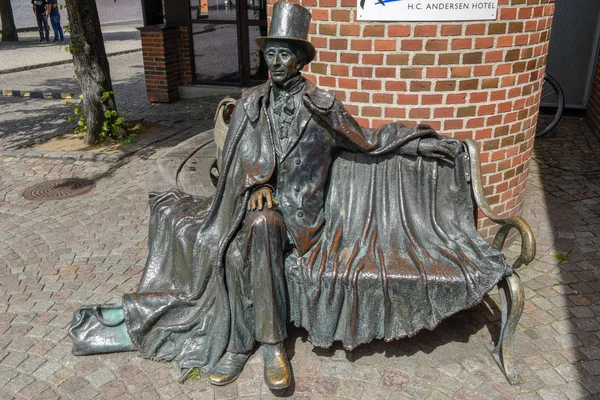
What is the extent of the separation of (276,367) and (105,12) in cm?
3235

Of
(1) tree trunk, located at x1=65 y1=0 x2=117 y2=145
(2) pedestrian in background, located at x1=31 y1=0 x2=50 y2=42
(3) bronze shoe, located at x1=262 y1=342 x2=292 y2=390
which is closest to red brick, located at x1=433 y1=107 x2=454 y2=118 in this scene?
(3) bronze shoe, located at x1=262 y1=342 x2=292 y2=390

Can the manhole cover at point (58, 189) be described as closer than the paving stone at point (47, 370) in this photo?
No

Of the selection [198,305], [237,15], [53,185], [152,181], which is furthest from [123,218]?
[237,15]

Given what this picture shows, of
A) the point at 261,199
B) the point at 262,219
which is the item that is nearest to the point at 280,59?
the point at 261,199

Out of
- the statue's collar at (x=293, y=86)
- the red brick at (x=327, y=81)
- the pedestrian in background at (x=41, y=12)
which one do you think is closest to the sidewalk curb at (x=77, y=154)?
the red brick at (x=327, y=81)

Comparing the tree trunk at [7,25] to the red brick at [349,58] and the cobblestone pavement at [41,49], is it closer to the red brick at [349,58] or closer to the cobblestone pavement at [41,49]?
the cobblestone pavement at [41,49]

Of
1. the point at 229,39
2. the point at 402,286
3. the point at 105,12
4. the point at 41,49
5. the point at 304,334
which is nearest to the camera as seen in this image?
the point at 402,286

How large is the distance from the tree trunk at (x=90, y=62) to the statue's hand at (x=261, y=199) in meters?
5.43

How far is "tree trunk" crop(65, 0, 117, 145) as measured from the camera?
7738 millimetres

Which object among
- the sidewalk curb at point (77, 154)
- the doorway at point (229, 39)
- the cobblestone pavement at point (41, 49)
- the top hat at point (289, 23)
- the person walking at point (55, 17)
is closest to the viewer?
the top hat at point (289, 23)

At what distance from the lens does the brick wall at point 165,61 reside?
33.6 feet

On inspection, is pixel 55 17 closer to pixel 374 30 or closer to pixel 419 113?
pixel 374 30

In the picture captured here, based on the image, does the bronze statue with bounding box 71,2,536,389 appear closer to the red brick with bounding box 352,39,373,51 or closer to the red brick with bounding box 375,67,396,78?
the red brick with bounding box 375,67,396,78

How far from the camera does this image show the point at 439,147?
362 centimetres
